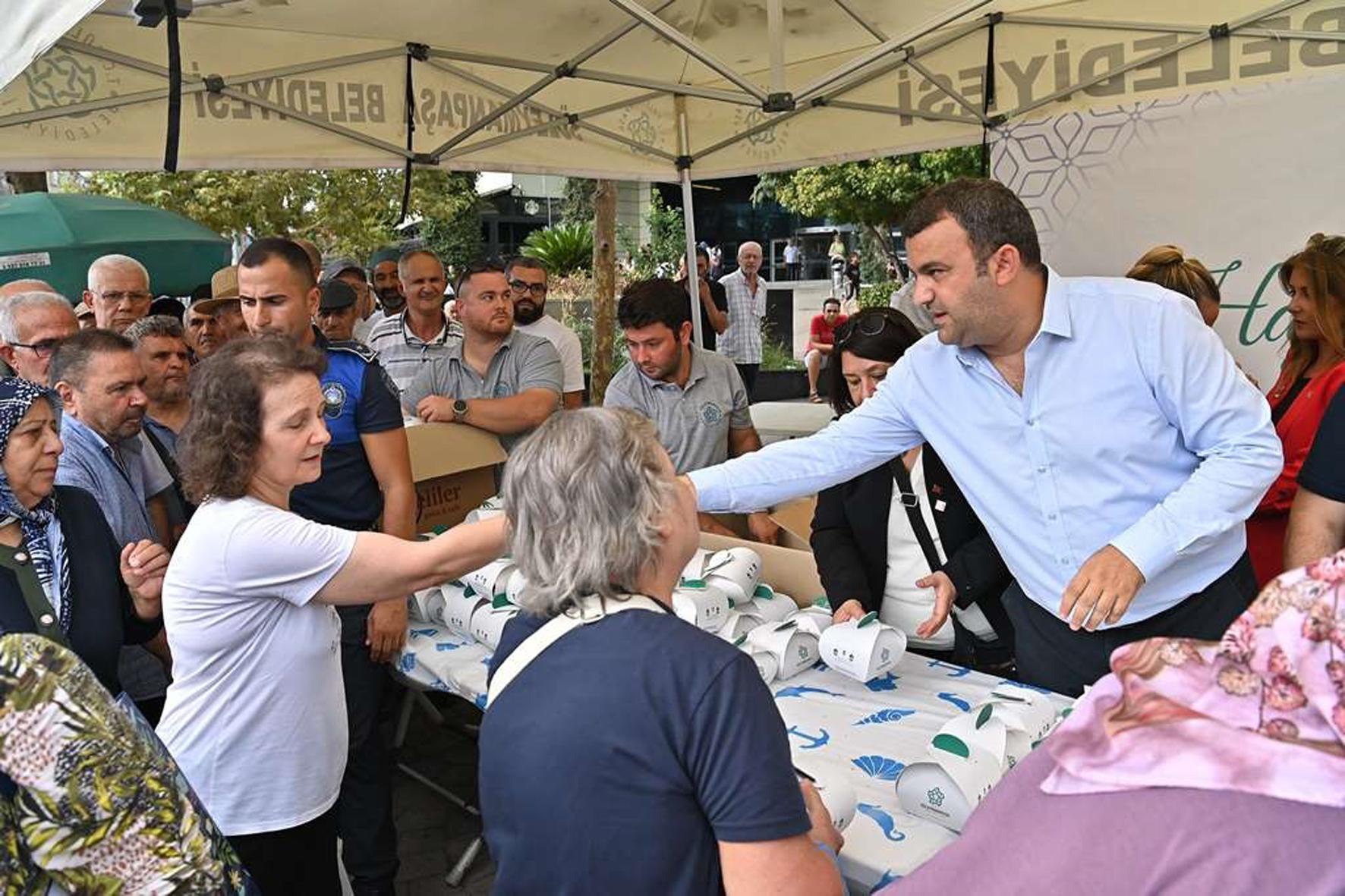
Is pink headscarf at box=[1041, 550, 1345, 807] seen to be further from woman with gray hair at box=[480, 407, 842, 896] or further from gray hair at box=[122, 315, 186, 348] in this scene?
gray hair at box=[122, 315, 186, 348]

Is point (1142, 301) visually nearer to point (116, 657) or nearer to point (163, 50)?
point (116, 657)

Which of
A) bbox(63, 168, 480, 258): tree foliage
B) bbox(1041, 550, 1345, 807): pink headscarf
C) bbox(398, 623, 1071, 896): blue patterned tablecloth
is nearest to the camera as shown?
bbox(1041, 550, 1345, 807): pink headscarf

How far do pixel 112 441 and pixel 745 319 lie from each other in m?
7.40

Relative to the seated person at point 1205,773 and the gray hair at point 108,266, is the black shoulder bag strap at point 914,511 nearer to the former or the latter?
the seated person at point 1205,773

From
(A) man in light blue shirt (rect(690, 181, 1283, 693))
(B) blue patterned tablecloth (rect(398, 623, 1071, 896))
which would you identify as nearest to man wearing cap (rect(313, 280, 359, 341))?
(B) blue patterned tablecloth (rect(398, 623, 1071, 896))

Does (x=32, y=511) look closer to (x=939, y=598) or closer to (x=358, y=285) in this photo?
(x=939, y=598)

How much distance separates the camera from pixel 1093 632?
77.9 inches

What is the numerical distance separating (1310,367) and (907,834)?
6.84 ft

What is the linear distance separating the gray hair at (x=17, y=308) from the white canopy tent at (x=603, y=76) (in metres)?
0.54

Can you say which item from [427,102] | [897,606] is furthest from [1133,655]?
[427,102]

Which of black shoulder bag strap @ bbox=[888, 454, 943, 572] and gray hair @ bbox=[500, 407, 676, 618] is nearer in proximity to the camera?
gray hair @ bbox=[500, 407, 676, 618]

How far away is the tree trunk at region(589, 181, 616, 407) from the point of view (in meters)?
9.86

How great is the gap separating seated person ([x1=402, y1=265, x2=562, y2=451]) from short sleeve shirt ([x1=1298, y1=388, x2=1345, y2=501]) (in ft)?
8.51

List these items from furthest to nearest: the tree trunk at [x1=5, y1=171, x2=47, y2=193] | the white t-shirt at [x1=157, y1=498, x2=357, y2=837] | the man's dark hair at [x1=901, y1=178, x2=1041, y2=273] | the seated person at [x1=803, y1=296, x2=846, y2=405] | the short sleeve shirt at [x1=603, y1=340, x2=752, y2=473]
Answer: the seated person at [x1=803, y1=296, x2=846, y2=405] < the tree trunk at [x1=5, y1=171, x2=47, y2=193] < the short sleeve shirt at [x1=603, y1=340, x2=752, y2=473] < the man's dark hair at [x1=901, y1=178, x2=1041, y2=273] < the white t-shirt at [x1=157, y1=498, x2=357, y2=837]
